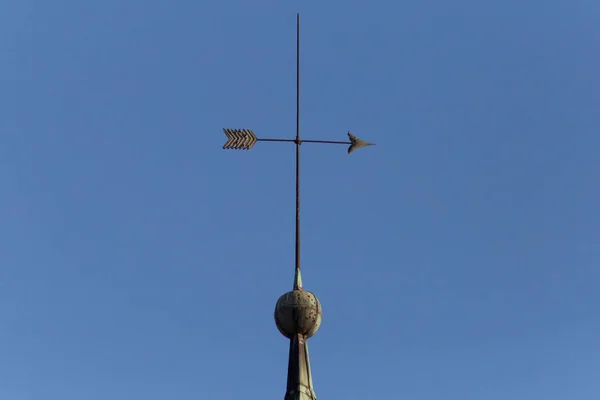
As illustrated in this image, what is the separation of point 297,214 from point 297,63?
217 inches

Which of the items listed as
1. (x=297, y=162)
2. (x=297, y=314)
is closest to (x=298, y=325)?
(x=297, y=314)

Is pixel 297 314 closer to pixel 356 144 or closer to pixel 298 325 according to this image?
pixel 298 325

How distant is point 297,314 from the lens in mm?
19047

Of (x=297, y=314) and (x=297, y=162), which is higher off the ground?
(x=297, y=162)

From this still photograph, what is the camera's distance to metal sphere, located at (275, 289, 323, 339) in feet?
62.6

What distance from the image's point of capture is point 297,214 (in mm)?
20906

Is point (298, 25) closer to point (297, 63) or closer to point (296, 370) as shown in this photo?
point (297, 63)

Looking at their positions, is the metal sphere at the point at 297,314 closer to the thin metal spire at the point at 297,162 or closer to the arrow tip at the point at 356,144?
the thin metal spire at the point at 297,162

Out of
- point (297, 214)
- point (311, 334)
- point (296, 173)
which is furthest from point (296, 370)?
point (296, 173)

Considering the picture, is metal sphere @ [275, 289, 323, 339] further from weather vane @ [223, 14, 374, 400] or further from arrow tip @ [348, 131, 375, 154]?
arrow tip @ [348, 131, 375, 154]

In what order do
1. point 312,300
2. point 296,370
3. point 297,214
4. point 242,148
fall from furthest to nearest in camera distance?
point 242,148
point 297,214
point 312,300
point 296,370

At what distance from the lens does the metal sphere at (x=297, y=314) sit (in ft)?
62.6

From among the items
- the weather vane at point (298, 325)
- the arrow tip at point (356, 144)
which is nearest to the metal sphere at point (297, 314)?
the weather vane at point (298, 325)

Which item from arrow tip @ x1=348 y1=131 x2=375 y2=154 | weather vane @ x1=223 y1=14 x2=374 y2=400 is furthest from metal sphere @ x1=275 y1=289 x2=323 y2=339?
arrow tip @ x1=348 y1=131 x2=375 y2=154
